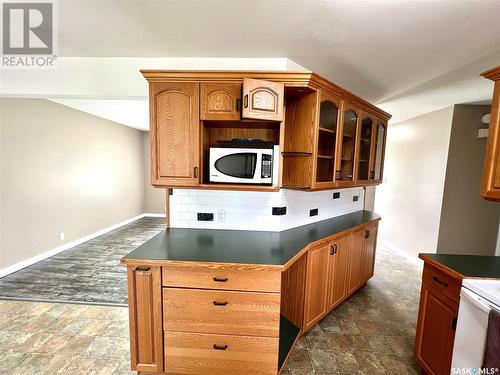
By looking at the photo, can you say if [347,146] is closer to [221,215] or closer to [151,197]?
[221,215]

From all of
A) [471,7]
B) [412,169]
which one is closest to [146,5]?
[471,7]

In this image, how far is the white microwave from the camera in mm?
1835

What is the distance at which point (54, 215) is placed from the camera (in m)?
3.83

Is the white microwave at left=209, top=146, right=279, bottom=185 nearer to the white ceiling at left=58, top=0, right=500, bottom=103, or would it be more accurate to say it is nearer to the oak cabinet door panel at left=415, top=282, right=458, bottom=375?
the white ceiling at left=58, top=0, right=500, bottom=103

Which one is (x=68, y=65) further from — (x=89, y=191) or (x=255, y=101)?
(x=89, y=191)

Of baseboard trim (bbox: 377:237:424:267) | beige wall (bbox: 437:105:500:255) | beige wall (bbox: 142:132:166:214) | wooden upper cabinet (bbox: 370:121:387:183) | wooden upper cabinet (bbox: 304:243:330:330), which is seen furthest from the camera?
beige wall (bbox: 142:132:166:214)

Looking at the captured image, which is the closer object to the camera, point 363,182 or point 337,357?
point 337,357

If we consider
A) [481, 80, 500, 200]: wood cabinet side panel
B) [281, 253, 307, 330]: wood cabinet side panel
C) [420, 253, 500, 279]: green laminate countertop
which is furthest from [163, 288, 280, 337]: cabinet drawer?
[481, 80, 500, 200]: wood cabinet side panel

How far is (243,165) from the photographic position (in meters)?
1.86

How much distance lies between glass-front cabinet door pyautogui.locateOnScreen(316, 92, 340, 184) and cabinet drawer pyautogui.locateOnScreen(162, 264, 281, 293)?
99cm

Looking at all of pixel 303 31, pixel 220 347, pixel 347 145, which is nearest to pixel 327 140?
pixel 347 145

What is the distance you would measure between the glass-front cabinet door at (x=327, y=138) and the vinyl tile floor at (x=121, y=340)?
144cm

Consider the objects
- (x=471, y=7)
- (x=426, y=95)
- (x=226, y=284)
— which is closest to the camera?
(x=471, y=7)

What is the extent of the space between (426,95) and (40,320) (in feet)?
16.2
